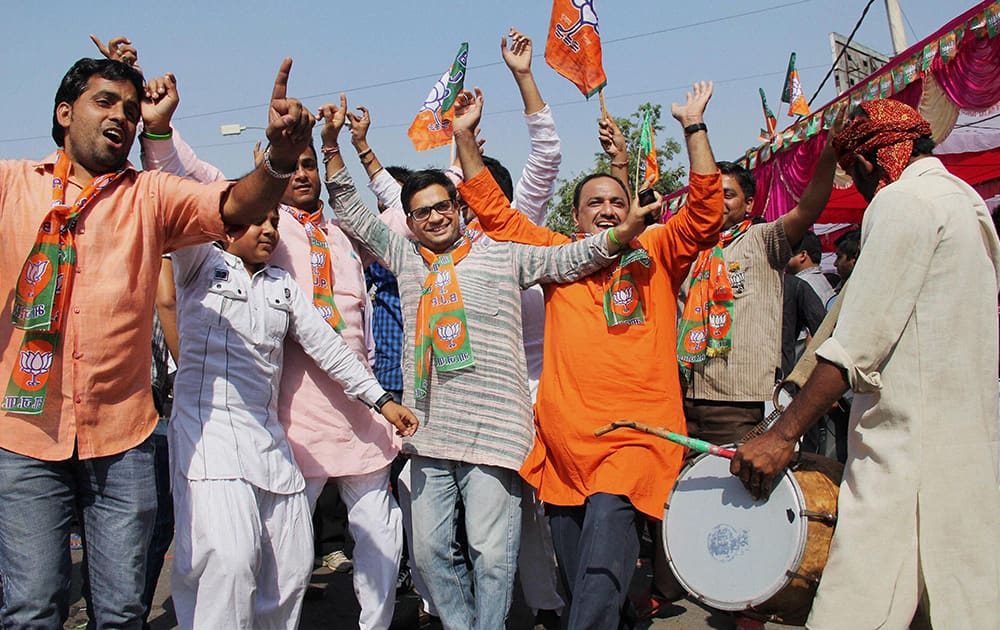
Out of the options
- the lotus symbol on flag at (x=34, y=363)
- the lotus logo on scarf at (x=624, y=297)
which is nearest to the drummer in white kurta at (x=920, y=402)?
the lotus logo on scarf at (x=624, y=297)

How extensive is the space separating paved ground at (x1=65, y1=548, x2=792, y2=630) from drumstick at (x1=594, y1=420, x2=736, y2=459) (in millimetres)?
1536

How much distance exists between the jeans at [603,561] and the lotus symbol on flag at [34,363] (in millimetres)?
2007

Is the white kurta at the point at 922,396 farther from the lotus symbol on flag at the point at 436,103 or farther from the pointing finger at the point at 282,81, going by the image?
the lotus symbol on flag at the point at 436,103

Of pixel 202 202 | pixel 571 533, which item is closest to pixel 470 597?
pixel 571 533

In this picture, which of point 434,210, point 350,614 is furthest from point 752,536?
point 350,614

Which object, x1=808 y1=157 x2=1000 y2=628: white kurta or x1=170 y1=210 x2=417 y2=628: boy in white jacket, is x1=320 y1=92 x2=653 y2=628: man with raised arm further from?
x1=808 y1=157 x2=1000 y2=628: white kurta

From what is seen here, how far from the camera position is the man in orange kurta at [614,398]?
3258 millimetres

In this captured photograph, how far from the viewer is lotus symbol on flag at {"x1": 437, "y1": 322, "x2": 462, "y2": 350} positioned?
11.9ft

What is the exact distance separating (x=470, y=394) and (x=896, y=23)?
1148 centimetres

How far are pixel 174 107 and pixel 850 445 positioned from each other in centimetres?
259

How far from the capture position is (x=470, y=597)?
369 centimetres

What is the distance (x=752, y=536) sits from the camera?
2.79 metres

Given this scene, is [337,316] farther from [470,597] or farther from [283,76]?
[283,76]

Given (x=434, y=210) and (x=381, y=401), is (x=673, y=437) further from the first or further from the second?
(x=434, y=210)
